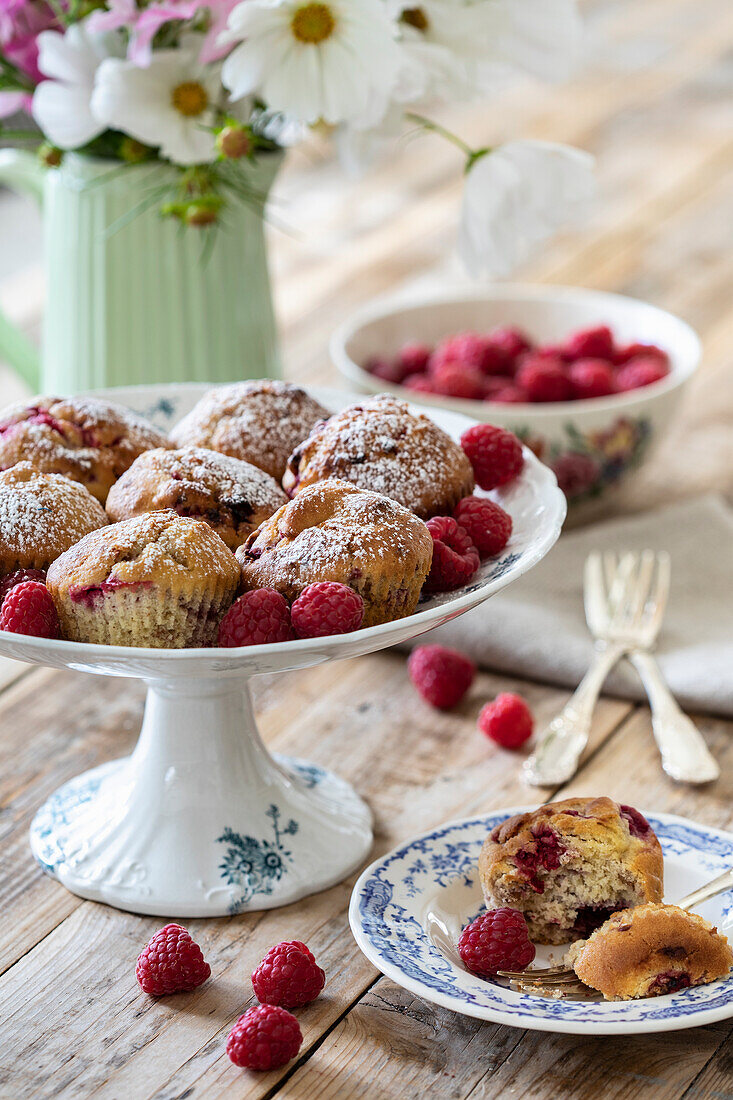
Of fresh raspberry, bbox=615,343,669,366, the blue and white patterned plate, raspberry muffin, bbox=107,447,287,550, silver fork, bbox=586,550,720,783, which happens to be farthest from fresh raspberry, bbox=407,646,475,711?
fresh raspberry, bbox=615,343,669,366

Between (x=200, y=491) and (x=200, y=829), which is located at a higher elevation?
(x=200, y=491)

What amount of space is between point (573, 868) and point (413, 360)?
1012mm

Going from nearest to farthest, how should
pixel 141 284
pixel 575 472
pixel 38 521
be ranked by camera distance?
pixel 38 521
pixel 141 284
pixel 575 472

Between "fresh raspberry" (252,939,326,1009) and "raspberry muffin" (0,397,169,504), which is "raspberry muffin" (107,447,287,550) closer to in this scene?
"raspberry muffin" (0,397,169,504)

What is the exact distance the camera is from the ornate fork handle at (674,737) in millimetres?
1351

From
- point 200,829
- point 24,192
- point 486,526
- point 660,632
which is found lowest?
point 660,632

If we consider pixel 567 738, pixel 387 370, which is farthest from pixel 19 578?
pixel 387 370

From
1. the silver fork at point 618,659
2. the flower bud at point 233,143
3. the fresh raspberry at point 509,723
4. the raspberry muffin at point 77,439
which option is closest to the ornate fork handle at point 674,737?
the silver fork at point 618,659

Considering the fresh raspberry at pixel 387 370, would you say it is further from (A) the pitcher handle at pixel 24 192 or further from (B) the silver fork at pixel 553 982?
(B) the silver fork at pixel 553 982

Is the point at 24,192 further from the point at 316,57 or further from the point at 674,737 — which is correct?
the point at 674,737

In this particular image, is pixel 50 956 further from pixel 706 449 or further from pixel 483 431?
pixel 706 449

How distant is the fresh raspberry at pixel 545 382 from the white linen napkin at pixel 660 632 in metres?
0.19

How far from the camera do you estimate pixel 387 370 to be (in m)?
1.91

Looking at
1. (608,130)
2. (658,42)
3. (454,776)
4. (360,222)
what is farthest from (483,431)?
(658,42)
